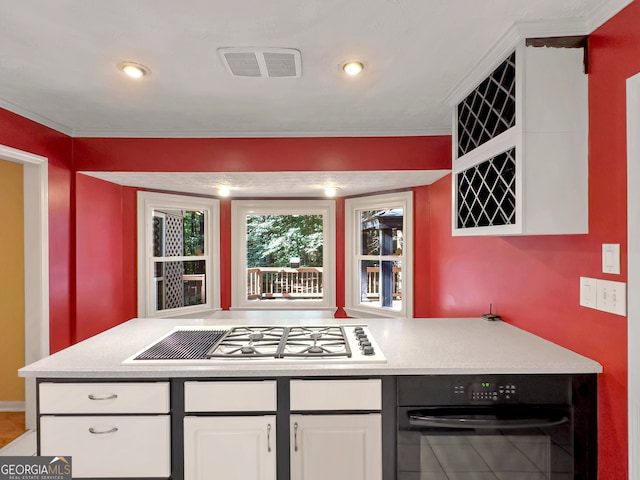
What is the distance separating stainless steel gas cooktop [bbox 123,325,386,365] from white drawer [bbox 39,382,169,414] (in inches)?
4.5

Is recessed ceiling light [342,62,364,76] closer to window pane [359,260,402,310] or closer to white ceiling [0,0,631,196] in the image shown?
white ceiling [0,0,631,196]

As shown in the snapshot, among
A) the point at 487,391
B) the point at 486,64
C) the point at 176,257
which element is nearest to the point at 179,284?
the point at 176,257

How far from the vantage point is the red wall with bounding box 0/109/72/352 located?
264 centimetres

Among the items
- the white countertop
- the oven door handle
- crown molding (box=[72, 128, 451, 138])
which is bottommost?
the oven door handle

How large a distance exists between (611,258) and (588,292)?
0.20 metres

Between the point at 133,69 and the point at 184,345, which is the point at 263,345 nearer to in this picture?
the point at 184,345

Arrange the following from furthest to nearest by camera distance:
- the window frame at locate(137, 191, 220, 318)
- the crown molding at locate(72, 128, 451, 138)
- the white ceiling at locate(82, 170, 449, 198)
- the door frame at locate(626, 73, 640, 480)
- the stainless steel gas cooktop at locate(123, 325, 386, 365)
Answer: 1. the window frame at locate(137, 191, 220, 318)
2. the white ceiling at locate(82, 170, 449, 198)
3. the crown molding at locate(72, 128, 451, 138)
4. the stainless steel gas cooktop at locate(123, 325, 386, 365)
5. the door frame at locate(626, 73, 640, 480)

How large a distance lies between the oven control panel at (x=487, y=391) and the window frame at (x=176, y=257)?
3.14 meters

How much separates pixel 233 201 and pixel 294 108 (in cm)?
203

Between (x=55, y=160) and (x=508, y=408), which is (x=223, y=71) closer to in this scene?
(x=55, y=160)

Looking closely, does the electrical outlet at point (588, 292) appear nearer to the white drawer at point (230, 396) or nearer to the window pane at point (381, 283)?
the white drawer at point (230, 396)

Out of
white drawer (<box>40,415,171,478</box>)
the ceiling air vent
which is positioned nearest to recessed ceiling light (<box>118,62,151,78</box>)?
the ceiling air vent

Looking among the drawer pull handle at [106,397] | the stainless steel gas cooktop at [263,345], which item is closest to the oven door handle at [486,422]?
the stainless steel gas cooktop at [263,345]

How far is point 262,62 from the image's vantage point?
5.80 feet
